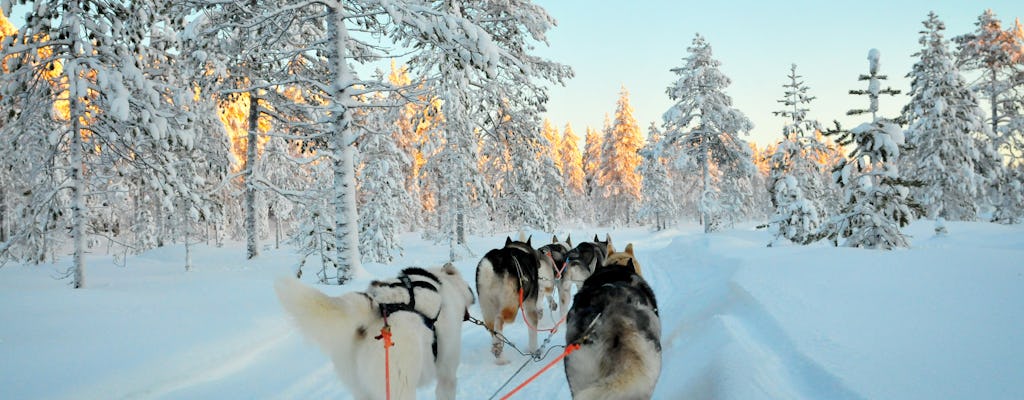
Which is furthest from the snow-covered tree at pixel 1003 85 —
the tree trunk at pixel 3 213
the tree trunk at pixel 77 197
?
the tree trunk at pixel 3 213

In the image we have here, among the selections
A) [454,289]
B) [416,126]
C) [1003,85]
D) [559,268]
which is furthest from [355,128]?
[1003,85]

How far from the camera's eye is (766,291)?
602cm

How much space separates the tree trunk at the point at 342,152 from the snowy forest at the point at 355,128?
4 centimetres

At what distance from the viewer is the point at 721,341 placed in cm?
450

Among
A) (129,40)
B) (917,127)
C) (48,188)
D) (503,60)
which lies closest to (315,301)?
(503,60)

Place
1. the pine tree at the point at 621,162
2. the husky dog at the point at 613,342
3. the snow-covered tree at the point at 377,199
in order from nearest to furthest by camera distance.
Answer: the husky dog at the point at 613,342, the snow-covered tree at the point at 377,199, the pine tree at the point at 621,162

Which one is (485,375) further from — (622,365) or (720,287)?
(720,287)

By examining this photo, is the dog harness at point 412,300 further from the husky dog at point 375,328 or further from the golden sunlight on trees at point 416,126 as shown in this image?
the golden sunlight on trees at point 416,126

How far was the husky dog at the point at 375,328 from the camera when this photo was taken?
2666 mm

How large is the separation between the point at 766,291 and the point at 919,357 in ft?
8.75

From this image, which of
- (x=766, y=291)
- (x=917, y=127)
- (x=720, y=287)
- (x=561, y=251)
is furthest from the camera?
(x=917, y=127)

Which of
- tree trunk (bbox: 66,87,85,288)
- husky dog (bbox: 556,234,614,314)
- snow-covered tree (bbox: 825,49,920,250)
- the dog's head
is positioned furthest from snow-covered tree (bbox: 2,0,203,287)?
snow-covered tree (bbox: 825,49,920,250)

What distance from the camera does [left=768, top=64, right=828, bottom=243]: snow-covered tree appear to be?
57.1ft

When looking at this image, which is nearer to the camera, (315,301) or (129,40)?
(315,301)
